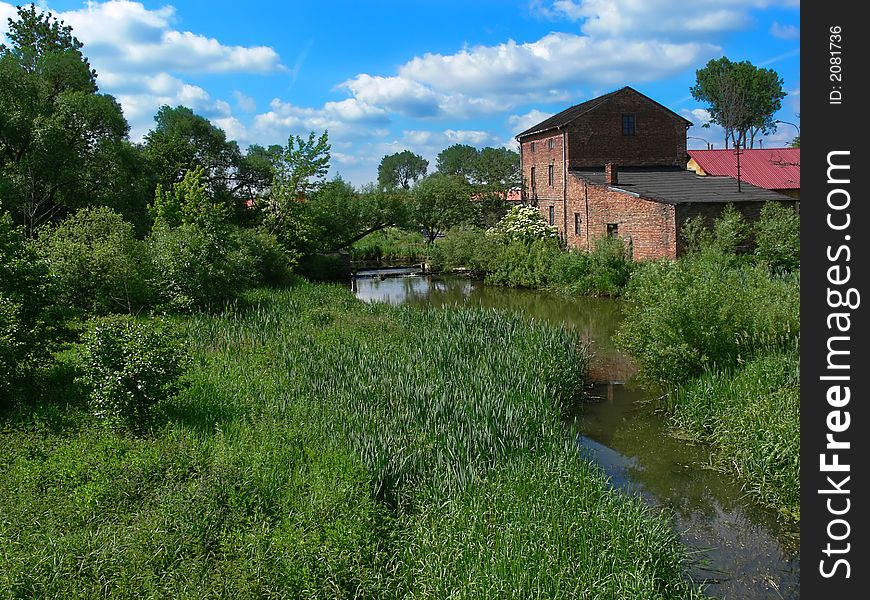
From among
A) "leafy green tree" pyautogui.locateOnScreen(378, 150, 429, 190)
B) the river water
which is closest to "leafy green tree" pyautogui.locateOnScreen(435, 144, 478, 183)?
"leafy green tree" pyautogui.locateOnScreen(378, 150, 429, 190)

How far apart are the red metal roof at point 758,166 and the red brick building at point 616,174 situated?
17.4 feet

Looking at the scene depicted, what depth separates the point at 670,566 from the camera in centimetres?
643

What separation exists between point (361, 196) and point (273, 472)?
30623 millimetres

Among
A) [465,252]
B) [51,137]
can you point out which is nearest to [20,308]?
[51,137]

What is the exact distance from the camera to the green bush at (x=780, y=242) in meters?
21.6

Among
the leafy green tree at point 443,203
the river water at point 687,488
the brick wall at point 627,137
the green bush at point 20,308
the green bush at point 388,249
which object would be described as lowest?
the river water at point 687,488

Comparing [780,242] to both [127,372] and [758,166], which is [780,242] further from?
[127,372]

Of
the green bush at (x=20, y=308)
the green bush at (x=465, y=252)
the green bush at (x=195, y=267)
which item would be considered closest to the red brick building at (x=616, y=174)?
the green bush at (x=465, y=252)

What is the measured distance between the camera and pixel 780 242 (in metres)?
21.8

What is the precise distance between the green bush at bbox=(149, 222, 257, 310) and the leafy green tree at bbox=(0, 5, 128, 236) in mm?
4119

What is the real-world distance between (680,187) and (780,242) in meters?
6.70

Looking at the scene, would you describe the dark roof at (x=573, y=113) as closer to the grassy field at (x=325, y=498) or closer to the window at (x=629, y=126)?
the window at (x=629, y=126)
